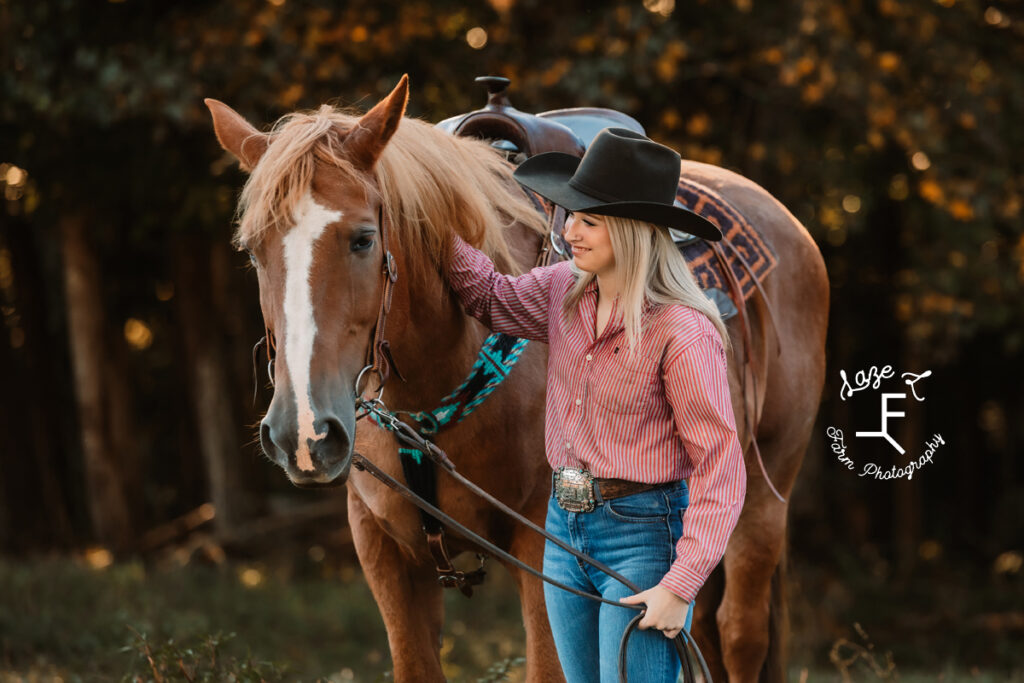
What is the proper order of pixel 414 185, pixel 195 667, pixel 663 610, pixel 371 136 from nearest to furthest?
pixel 663 610 < pixel 371 136 < pixel 414 185 < pixel 195 667

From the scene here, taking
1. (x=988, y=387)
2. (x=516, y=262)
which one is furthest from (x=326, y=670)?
(x=988, y=387)

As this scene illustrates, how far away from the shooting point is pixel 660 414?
2.20 metres

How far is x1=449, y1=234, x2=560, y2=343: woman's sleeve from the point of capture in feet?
8.38

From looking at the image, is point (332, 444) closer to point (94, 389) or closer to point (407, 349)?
point (407, 349)

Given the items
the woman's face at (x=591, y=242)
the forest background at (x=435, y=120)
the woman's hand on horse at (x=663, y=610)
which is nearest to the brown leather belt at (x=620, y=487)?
the woman's hand on horse at (x=663, y=610)

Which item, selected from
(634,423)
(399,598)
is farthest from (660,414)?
(399,598)

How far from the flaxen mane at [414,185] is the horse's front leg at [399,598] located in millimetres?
813

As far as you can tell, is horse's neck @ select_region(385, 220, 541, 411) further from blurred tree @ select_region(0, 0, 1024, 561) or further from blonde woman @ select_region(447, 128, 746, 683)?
blurred tree @ select_region(0, 0, 1024, 561)

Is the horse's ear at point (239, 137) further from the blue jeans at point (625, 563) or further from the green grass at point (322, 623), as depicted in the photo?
the green grass at point (322, 623)

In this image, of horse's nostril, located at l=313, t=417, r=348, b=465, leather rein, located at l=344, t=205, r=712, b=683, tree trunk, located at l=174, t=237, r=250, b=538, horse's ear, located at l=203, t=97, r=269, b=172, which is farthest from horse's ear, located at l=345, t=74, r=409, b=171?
tree trunk, located at l=174, t=237, r=250, b=538

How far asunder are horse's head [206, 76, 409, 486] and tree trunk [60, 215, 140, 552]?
23.1 ft

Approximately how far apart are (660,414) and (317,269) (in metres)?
0.75

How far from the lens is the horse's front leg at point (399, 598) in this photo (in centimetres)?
291

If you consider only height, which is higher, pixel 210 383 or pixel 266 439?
pixel 266 439
